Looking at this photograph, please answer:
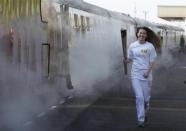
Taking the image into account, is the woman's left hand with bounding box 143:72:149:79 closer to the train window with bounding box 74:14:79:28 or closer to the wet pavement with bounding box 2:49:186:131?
the wet pavement with bounding box 2:49:186:131

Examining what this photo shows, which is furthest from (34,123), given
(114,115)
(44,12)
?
(44,12)

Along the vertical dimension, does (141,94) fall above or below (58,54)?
below

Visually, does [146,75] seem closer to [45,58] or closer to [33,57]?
[33,57]

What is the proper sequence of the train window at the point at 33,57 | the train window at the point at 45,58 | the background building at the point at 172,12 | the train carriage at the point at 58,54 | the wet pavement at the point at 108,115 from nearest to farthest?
the train carriage at the point at 58,54
the wet pavement at the point at 108,115
the train window at the point at 33,57
the train window at the point at 45,58
the background building at the point at 172,12

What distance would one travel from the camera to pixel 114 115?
10.3m

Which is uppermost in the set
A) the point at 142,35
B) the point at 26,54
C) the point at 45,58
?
the point at 142,35

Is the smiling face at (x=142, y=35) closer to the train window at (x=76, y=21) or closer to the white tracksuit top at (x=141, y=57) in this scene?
the white tracksuit top at (x=141, y=57)

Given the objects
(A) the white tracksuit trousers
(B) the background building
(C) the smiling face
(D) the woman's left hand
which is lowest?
(A) the white tracksuit trousers

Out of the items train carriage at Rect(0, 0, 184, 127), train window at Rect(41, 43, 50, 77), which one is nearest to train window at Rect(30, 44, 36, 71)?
train carriage at Rect(0, 0, 184, 127)

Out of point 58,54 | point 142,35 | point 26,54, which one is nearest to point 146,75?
point 142,35

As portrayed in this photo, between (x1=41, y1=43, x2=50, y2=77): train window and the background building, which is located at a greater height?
the background building

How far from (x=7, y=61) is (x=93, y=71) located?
9093mm

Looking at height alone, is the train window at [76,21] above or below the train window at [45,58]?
above

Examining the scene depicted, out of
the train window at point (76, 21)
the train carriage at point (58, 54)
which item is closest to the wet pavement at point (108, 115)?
the train carriage at point (58, 54)
